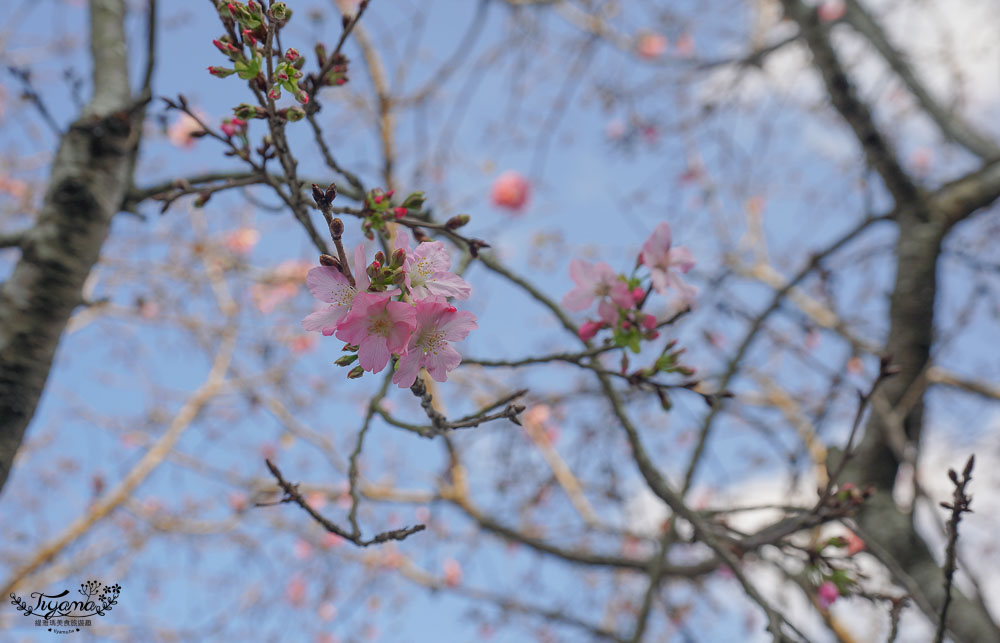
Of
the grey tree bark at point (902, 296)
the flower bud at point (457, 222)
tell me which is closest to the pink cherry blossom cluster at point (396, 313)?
the flower bud at point (457, 222)

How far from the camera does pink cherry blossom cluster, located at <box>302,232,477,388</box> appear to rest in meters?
0.81

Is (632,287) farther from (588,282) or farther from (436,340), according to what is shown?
(436,340)

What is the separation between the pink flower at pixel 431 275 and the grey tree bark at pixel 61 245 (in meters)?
1.06

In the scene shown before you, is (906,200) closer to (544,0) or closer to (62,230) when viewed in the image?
(544,0)

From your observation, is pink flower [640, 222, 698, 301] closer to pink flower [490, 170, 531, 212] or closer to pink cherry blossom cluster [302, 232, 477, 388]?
pink cherry blossom cluster [302, 232, 477, 388]

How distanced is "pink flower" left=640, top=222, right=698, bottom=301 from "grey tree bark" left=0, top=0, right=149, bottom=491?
4.55ft

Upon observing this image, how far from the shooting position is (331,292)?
855 mm

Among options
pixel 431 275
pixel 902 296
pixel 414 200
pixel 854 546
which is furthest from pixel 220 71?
pixel 902 296

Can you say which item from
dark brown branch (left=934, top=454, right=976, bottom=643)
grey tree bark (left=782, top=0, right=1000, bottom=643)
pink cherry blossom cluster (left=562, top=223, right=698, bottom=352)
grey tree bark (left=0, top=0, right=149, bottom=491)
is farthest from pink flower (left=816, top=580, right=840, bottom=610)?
grey tree bark (left=0, top=0, right=149, bottom=491)

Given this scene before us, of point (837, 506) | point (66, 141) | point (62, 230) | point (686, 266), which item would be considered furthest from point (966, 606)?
point (66, 141)

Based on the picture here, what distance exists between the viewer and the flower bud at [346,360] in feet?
2.87

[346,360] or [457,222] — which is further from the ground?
[457,222]

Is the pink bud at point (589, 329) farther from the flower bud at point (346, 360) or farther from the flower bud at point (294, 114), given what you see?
the flower bud at point (294, 114)

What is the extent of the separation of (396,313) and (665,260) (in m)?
0.66
